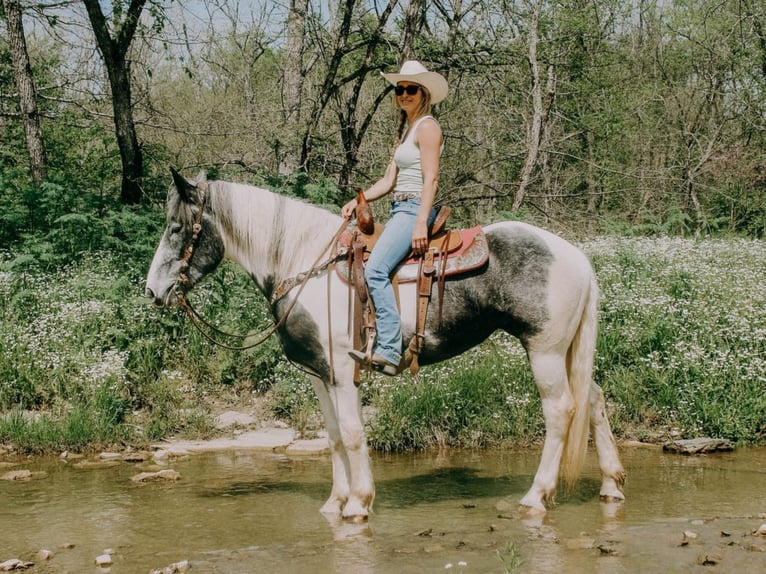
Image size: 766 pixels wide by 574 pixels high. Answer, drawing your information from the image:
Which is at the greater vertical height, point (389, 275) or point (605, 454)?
point (389, 275)

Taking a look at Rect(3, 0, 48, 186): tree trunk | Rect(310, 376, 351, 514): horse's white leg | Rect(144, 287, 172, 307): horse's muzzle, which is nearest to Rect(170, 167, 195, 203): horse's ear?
Rect(144, 287, 172, 307): horse's muzzle

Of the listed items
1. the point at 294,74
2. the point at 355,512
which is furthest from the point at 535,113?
the point at 355,512

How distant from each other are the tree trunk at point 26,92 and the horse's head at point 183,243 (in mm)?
8118

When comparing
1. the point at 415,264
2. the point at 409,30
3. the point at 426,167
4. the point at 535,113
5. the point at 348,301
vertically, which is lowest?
the point at 348,301

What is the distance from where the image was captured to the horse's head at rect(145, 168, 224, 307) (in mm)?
5926

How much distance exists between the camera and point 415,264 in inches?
228

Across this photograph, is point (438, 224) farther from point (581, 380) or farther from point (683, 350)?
point (683, 350)

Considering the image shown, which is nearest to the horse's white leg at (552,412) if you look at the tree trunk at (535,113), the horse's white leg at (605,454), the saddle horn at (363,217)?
the horse's white leg at (605,454)

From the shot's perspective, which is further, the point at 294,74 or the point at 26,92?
the point at 26,92

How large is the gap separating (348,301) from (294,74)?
24.0ft

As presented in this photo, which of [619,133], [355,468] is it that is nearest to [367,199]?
[355,468]

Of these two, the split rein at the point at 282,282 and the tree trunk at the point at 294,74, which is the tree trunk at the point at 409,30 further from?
the split rein at the point at 282,282

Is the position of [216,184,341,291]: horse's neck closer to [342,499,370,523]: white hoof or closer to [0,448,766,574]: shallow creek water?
[342,499,370,523]: white hoof

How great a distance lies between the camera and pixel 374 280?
5598mm
